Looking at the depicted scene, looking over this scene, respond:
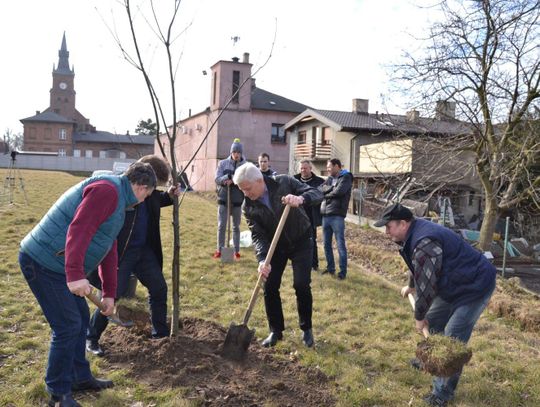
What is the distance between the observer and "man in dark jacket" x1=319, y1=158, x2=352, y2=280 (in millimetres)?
7465

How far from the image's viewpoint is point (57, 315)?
3.14 m

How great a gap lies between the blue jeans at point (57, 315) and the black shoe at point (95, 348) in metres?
1.06

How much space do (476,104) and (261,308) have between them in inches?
291

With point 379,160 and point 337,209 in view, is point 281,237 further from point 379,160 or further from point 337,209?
point 379,160

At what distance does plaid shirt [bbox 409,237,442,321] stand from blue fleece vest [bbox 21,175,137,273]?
2.00 meters

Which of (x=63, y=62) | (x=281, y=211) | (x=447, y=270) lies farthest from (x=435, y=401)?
(x=63, y=62)

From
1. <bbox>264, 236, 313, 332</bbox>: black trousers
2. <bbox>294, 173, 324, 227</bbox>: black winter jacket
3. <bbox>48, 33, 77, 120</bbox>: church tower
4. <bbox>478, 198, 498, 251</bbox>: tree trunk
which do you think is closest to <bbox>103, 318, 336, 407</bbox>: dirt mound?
<bbox>264, 236, 313, 332</bbox>: black trousers

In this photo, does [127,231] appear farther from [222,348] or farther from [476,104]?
[476,104]

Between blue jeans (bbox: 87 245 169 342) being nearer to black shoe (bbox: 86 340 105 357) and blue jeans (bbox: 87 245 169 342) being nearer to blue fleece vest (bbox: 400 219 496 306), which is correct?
black shoe (bbox: 86 340 105 357)

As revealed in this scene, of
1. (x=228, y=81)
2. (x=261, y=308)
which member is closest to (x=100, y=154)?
(x=228, y=81)

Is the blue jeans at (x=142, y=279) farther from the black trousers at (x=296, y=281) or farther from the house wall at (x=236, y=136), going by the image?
the house wall at (x=236, y=136)

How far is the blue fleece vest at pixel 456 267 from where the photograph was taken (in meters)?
3.50

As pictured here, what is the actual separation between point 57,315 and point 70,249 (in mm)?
561

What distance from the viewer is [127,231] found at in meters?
4.12
